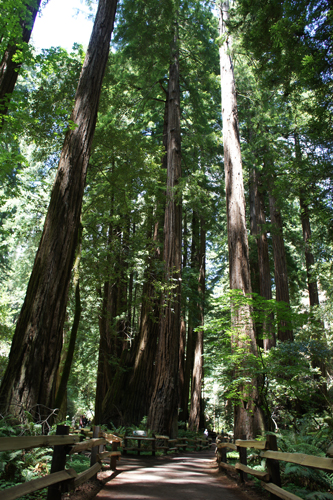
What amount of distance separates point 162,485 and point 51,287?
350 cm

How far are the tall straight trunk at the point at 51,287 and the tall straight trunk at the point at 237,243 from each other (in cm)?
346

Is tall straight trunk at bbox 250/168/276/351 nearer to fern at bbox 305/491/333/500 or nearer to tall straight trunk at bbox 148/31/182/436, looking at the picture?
tall straight trunk at bbox 148/31/182/436

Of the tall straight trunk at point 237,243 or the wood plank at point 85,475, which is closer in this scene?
the wood plank at point 85,475

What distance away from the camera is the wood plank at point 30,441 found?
2.58 metres

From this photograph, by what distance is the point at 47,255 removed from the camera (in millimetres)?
5797

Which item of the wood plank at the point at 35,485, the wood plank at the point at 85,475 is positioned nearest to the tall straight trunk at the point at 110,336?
the wood plank at the point at 85,475

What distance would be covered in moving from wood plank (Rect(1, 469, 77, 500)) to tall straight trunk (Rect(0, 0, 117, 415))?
1.57m

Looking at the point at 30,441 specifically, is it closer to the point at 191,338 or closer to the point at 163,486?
the point at 163,486

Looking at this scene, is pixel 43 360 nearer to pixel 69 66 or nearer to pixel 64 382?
pixel 64 382

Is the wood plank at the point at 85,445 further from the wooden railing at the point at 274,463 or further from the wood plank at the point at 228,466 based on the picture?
the wood plank at the point at 228,466

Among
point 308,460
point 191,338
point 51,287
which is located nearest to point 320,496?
point 308,460

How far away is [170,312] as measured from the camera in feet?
37.2

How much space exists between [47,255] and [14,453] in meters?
2.88

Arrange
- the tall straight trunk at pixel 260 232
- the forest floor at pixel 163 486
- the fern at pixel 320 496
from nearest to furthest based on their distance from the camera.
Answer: the fern at pixel 320 496 < the forest floor at pixel 163 486 < the tall straight trunk at pixel 260 232
